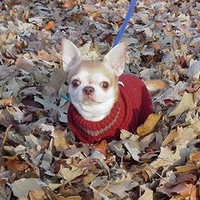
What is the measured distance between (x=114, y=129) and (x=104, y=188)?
0.56 metres

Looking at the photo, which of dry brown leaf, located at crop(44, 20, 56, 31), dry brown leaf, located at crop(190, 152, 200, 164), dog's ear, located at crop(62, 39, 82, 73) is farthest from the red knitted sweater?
dry brown leaf, located at crop(44, 20, 56, 31)

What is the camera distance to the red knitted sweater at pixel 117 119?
307cm

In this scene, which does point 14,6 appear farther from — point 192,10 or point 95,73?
point 95,73

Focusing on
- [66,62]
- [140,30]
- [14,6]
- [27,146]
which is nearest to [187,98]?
[66,62]

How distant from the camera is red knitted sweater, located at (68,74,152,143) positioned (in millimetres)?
3074

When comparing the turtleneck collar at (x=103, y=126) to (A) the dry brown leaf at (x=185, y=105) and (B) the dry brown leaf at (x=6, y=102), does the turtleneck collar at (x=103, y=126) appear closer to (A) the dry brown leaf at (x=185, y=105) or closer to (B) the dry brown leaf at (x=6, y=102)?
(A) the dry brown leaf at (x=185, y=105)

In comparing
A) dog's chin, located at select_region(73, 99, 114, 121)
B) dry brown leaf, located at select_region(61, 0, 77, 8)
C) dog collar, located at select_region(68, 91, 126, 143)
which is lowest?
dog collar, located at select_region(68, 91, 126, 143)

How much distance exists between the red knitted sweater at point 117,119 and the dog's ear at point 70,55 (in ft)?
1.00

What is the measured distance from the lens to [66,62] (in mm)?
3311

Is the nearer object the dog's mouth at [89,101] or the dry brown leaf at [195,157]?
the dry brown leaf at [195,157]

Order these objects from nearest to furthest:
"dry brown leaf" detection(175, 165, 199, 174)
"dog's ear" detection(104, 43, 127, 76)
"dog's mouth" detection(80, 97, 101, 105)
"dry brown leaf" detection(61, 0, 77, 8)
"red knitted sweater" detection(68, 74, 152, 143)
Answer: "dry brown leaf" detection(175, 165, 199, 174)
"dog's mouth" detection(80, 97, 101, 105)
"red knitted sweater" detection(68, 74, 152, 143)
"dog's ear" detection(104, 43, 127, 76)
"dry brown leaf" detection(61, 0, 77, 8)

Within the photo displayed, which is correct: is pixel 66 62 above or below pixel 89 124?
above

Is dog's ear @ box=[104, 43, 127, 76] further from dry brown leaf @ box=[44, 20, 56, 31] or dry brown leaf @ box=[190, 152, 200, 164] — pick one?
dry brown leaf @ box=[44, 20, 56, 31]

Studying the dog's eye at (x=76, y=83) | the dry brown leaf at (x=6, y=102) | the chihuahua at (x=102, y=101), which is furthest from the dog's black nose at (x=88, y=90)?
the dry brown leaf at (x=6, y=102)
